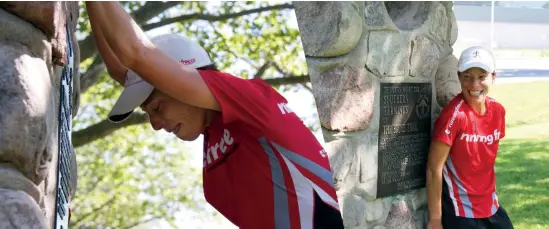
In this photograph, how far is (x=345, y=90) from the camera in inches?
115

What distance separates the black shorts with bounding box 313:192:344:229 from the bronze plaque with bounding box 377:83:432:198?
1.43 metres

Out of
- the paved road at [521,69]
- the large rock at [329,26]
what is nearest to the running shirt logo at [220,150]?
the large rock at [329,26]

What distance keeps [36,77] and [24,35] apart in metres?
0.08

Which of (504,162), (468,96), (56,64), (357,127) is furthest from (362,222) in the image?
(504,162)

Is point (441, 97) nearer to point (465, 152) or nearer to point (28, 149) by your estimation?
point (465, 152)

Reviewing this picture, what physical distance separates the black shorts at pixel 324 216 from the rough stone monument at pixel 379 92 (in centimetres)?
115

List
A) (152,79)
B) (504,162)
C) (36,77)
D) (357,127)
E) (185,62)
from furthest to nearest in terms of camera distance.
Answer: (504,162) → (357,127) → (185,62) → (152,79) → (36,77)

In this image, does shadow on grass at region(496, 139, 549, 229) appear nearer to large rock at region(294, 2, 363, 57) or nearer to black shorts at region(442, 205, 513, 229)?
black shorts at region(442, 205, 513, 229)

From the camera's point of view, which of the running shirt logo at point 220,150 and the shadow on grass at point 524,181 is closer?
the running shirt logo at point 220,150

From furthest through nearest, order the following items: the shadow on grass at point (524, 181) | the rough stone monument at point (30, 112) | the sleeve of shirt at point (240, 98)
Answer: the shadow on grass at point (524, 181)
the sleeve of shirt at point (240, 98)
the rough stone monument at point (30, 112)

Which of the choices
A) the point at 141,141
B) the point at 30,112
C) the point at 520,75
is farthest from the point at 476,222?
the point at 520,75

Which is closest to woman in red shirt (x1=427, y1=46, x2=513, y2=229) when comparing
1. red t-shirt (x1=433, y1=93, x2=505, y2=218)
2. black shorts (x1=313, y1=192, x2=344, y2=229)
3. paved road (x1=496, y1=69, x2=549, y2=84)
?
red t-shirt (x1=433, y1=93, x2=505, y2=218)

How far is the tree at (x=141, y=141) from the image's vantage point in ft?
9.36

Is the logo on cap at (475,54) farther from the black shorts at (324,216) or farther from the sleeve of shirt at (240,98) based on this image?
the sleeve of shirt at (240,98)
